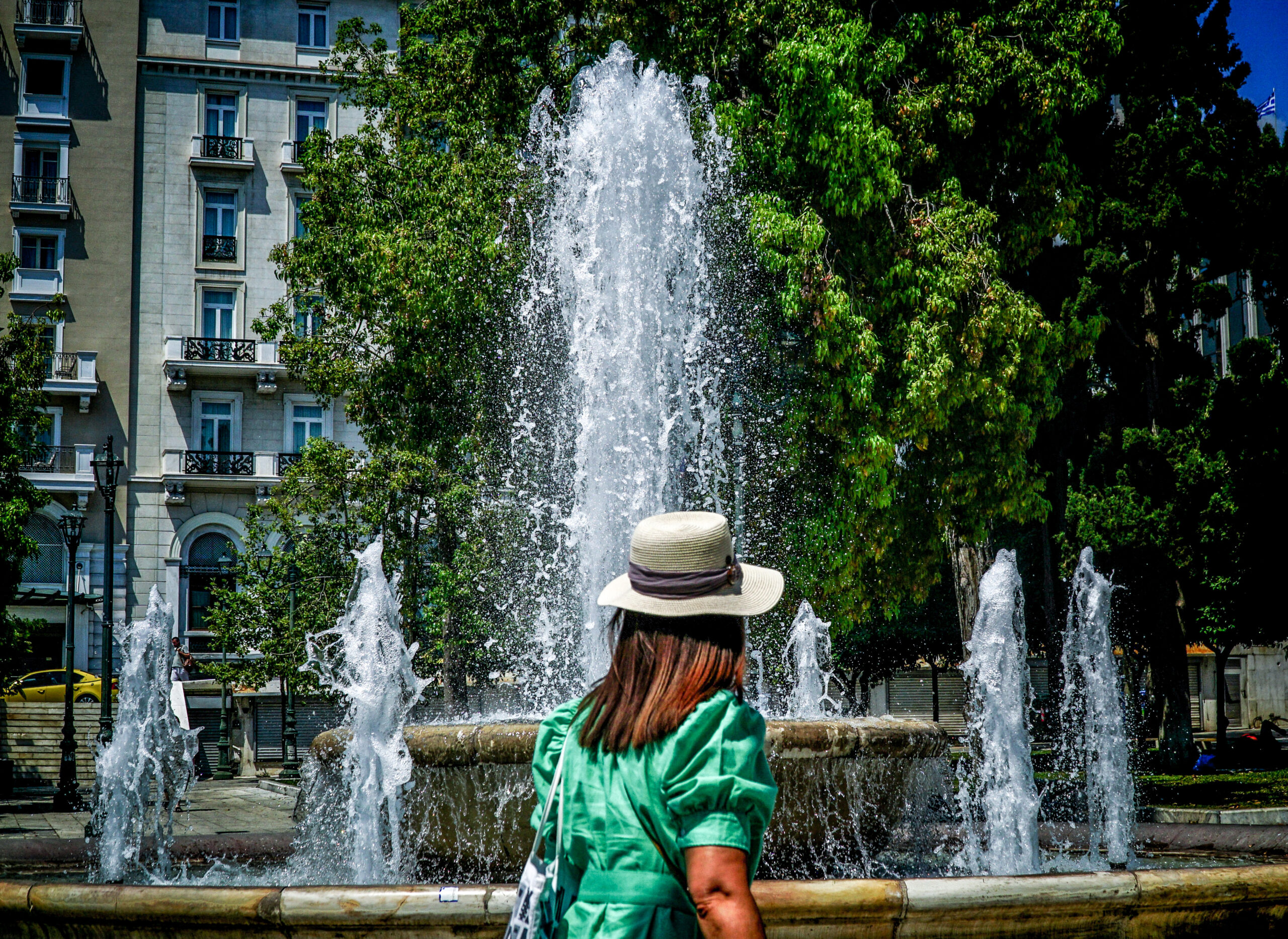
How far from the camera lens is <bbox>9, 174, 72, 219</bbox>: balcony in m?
31.4

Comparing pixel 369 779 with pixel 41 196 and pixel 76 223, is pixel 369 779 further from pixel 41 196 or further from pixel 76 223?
pixel 41 196

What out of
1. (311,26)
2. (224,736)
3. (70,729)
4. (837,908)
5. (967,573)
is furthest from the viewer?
(311,26)

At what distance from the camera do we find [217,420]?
32.8 metres

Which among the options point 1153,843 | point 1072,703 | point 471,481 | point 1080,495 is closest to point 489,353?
point 471,481

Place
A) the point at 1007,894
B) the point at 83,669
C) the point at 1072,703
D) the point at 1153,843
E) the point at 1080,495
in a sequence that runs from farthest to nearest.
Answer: the point at 83,669
the point at 1072,703
the point at 1080,495
the point at 1153,843
the point at 1007,894

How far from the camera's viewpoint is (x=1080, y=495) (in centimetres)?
1995

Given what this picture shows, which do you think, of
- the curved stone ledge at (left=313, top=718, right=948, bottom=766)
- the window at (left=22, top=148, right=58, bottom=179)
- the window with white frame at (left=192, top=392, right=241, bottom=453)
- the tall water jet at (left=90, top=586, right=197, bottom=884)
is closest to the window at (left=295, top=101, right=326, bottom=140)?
the window at (left=22, top=148, right=58, bottom=179)

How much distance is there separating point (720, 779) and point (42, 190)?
3511 centimetres

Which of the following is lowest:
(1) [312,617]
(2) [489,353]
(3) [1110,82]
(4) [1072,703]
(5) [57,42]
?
(4) [1072,703]

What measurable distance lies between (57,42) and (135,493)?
12.3 meters

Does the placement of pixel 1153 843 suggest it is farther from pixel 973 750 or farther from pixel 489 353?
pixel 489 353

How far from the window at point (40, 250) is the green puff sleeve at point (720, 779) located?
34.2 m

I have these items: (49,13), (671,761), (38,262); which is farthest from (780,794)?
(49,13)

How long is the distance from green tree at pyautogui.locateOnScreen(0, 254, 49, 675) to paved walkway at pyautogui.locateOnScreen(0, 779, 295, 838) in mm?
2501
